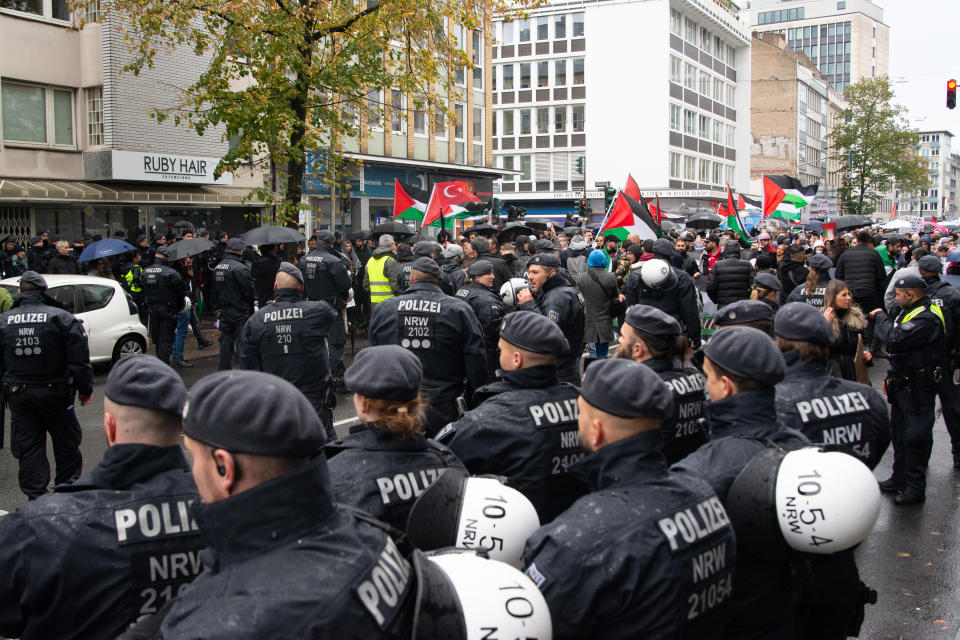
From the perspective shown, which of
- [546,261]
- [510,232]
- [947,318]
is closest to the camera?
[947,318]

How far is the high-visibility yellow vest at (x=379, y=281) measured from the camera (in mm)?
13477

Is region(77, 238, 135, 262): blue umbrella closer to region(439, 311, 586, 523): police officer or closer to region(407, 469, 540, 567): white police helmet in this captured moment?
region(439, 311, 586, 523): police officer

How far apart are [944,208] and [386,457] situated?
173136 millimetres

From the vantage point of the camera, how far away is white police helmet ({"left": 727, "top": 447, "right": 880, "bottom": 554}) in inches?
115

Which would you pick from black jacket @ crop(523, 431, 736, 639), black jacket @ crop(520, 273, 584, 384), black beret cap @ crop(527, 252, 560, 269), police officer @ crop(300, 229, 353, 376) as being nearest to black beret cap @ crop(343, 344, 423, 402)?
black jacket @ crop(523, 431, 736, 639)

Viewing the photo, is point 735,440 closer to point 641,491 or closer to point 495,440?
point 641,491

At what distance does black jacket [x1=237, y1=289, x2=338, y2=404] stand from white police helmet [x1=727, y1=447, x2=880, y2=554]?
16.0 feet

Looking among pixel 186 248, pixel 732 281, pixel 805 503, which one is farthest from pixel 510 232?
pixel 805 503

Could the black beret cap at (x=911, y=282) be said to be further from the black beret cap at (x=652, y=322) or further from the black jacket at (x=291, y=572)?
the black jacket at (x=291, y=572)

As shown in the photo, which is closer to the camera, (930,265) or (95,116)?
(930,265)

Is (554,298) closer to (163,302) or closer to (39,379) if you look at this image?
(39,379)

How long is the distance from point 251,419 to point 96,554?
3.57 ft

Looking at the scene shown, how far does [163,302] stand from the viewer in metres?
13.1

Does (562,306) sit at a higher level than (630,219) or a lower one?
lower
